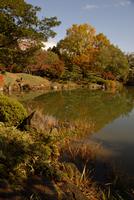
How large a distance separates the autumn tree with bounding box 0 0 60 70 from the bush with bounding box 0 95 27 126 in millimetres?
6880

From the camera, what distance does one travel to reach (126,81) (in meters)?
57.4

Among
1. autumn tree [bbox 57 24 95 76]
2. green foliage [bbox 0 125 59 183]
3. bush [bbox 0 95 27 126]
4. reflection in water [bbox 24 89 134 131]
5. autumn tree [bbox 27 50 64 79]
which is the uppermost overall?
autumn tree [bbox 57 24 95 76]

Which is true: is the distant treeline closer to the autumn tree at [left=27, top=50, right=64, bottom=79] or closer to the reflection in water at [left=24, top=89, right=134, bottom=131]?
the autumn tree at [left=27, top=50, right=64, bottom=79]

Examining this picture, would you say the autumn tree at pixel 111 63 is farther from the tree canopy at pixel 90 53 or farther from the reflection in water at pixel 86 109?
the reflection in water at pixel 86 109

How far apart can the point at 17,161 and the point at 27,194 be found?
93cm

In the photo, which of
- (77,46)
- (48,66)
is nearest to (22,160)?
(48,66)

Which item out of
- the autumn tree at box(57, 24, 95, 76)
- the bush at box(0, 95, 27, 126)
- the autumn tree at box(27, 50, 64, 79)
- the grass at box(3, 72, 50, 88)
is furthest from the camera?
the autumn tree at box(57, 24, 95, 76)

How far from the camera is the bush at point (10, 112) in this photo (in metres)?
9.93

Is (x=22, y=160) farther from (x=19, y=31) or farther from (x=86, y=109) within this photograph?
(x=86, y=109)

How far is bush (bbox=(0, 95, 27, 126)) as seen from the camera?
993 cm

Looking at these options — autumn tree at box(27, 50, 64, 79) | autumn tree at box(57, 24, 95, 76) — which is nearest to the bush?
autumn tree at box(27, 50, 64, 79)

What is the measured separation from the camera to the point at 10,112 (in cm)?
1011

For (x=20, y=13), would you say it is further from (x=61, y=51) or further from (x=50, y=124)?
(x=61, y=51)

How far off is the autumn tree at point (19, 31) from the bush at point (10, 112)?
22.6 ft
